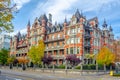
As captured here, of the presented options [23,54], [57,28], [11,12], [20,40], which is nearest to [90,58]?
[57,28]

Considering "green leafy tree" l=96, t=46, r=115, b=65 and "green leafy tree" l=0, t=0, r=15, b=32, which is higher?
"green leafy tree" l=0, t=0, r=15, b=32

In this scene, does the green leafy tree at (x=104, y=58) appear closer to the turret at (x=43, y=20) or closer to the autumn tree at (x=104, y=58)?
the autumn tree at (x=104, y=58)

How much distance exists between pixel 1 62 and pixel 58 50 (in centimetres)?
3633

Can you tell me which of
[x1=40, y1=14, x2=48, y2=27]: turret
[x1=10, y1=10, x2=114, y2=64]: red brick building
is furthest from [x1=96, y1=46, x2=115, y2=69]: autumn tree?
[x1=40, y1=14, x2=48, y2=27]: turret

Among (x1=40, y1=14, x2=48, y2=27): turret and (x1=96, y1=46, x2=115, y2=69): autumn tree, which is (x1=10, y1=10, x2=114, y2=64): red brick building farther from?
(x1=96, y1=46, x2=115, y2=69): autumn tree

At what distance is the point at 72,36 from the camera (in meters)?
65.3

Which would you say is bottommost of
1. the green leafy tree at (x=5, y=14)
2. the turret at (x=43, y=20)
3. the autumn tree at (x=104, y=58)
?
the autumn tree at (x=104, y=58)

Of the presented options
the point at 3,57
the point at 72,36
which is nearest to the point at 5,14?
the point at 72,36

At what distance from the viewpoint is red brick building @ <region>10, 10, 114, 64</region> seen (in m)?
63.8

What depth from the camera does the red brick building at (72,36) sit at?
63.8m

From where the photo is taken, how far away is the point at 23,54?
92000 mm

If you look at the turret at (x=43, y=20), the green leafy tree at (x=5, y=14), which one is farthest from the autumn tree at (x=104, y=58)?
the green leafy tree at (x=5, y=14)

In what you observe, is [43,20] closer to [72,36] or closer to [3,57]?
[72,36]

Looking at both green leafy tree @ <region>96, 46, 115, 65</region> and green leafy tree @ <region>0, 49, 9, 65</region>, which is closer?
green leafy tree @ <region>96, 46, 115, 65</region>
